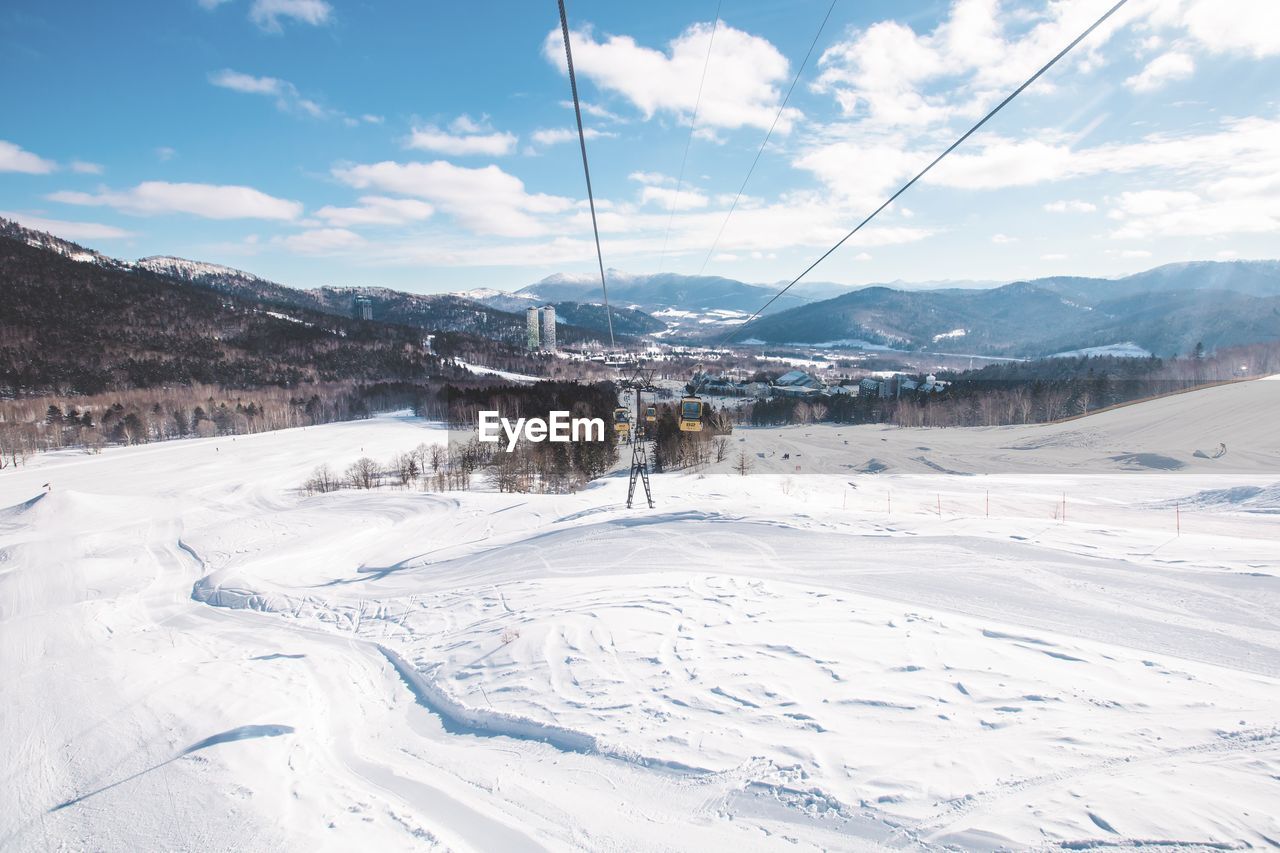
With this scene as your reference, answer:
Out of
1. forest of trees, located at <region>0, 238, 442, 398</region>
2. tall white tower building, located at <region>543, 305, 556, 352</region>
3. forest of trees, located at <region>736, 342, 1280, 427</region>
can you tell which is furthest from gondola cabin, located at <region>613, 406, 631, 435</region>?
tall white tower building, located at <region>543, 305, 556, 352</region>

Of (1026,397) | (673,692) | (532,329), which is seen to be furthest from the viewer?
(532,329)

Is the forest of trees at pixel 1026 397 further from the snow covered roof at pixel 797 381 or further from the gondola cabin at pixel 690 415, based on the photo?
the gondola cabin at pixel 690 415

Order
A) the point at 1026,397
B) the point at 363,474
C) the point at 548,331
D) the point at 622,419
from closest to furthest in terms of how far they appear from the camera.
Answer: the point at 622,419, the point at 363,474, the point at 1026,397, the point at 548,331

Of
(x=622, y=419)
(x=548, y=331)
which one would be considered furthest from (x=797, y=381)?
(x=548, y=331)

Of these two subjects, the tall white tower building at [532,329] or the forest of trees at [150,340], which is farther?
the tall white tower building at [532,329]

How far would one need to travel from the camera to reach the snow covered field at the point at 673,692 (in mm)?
4848

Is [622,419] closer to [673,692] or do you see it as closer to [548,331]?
[673,692]

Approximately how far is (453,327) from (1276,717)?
208m

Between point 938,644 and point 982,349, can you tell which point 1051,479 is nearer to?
point 938,644

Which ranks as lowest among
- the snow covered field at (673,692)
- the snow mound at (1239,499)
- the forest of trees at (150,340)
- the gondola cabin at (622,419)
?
the snow mound at (1239,499)

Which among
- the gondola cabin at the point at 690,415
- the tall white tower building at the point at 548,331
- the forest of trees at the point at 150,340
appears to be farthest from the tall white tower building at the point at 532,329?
the gondola cabin at the point at 690,415

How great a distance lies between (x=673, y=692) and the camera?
684 centimetres

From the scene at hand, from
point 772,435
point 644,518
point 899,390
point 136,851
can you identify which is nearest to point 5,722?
point 136,851

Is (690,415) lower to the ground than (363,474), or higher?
higher
